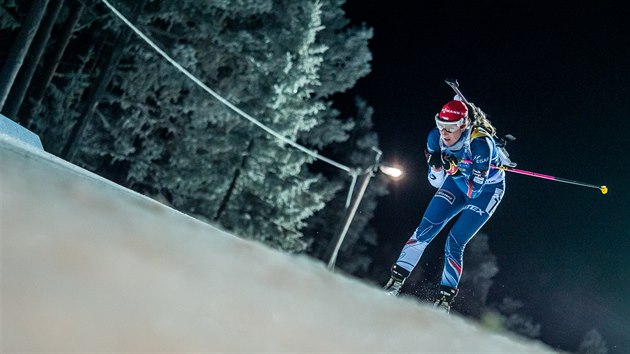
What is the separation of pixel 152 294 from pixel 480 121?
21.4ft

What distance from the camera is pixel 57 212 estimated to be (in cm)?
88

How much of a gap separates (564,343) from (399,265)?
3615 centimetres

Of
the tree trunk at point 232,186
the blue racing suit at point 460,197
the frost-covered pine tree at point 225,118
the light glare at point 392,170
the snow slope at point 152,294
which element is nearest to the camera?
the snow slope at point 152,294

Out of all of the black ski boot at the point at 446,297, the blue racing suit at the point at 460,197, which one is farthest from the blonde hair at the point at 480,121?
the black ski boot at the point at 446,297

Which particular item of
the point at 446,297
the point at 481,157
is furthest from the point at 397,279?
the point at 481,157

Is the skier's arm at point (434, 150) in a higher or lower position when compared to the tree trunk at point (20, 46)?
higher

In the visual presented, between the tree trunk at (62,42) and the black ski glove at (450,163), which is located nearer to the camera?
the black ski glove at (450,163)

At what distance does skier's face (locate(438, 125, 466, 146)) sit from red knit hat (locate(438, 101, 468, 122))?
15 centimetres

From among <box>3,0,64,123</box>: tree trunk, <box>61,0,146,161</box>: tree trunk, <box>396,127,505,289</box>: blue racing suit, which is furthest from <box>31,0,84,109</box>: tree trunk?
<box>396,127,505,289</box>: blue racing suit

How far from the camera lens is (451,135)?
654 centimetres

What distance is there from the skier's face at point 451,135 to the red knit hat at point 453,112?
15cm

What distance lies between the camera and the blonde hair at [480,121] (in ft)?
22.3

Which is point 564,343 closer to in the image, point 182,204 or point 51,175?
point 182,204

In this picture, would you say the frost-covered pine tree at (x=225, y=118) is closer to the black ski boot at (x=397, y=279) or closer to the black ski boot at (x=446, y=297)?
the black ski boot at (x=397, y=279)
